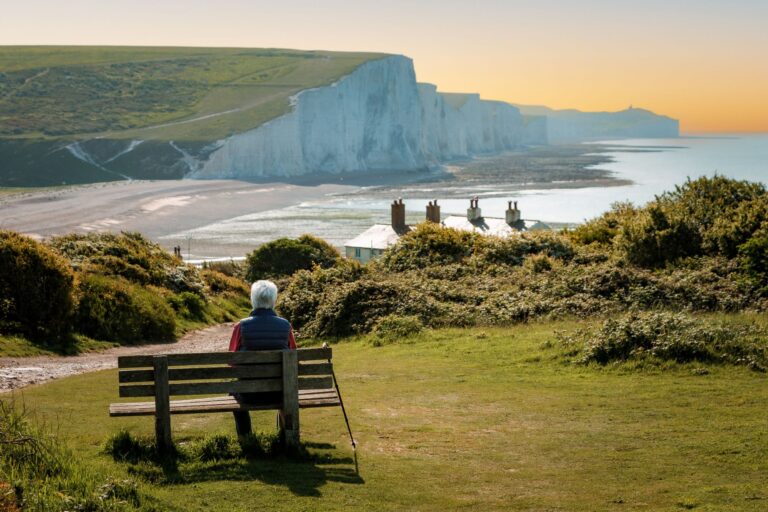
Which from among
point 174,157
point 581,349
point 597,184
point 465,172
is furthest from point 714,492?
point 465,172

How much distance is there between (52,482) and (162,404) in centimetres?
169

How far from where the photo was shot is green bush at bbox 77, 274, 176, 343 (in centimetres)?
2325

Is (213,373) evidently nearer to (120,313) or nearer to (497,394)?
(497,394)

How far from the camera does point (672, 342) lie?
1500cm

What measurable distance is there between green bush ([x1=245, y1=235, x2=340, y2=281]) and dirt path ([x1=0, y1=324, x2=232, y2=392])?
16.2 meters

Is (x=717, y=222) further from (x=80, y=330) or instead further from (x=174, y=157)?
(x=174, y=157)

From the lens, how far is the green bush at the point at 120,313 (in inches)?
915

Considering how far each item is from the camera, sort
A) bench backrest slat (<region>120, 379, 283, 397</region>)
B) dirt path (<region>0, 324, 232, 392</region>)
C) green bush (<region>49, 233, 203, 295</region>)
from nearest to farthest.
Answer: bench backrest slat (<region>120, 379, 283, 397</region>)
dirt path (<region>0, 324, 232, 392</region>)
green bush (<region>49, 233, 203, 295</region>)

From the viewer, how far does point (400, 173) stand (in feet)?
→ 566

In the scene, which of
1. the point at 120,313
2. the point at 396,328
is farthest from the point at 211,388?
the point at 120,313

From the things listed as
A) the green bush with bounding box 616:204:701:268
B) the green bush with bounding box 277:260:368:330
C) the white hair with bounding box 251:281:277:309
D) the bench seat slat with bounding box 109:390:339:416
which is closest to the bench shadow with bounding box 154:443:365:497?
the bench seat slat with bounding box 109:390:339:416

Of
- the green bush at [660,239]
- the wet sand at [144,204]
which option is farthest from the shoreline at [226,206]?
the green bush at [660,239]

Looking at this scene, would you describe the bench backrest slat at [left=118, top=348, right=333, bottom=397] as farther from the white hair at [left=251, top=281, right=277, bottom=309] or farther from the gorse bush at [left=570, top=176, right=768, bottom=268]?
the gorse bush at [left=570, top=176, right=768, bottom=268]

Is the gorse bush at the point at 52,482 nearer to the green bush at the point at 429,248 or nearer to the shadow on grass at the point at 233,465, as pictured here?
the shadow on grass at the point at 233,465
